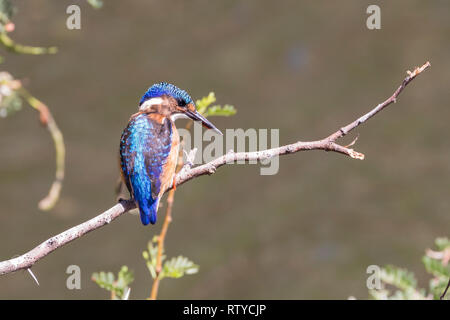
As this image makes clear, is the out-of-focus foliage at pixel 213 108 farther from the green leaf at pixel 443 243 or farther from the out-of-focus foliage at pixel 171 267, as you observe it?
the green leaf at pixel 443 243

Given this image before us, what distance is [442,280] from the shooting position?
102 inches

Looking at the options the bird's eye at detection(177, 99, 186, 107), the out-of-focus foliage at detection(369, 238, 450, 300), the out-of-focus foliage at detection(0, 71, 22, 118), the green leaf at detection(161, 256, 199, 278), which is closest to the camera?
the green leaf at detection(161, 256, 199, 278)

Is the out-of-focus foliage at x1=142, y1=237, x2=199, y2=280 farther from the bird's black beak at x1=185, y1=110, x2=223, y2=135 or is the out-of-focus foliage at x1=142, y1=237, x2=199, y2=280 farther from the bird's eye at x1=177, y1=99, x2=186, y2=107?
the bird's eye at x1=177, y1=99, x2=186, y2=107

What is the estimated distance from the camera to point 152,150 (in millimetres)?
2676

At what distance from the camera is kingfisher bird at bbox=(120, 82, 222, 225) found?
102 inches

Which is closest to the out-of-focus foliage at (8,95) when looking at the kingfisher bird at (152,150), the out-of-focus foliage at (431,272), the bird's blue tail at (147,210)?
the kingfisher bird at (152,150)

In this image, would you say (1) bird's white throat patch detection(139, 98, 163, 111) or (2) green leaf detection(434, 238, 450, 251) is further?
(1) bird's white throat patch detection(139, 98, 163, 111)

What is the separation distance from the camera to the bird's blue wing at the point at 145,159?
259 cm

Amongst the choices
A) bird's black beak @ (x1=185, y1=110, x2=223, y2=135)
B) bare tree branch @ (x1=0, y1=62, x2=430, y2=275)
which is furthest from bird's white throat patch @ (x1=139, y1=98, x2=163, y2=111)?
bare tree branch @ (x1=0, y1=62, x2=430, y2=275)

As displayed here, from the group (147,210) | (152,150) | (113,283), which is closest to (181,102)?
(152,150)

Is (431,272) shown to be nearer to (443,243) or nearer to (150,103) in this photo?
(443,243)

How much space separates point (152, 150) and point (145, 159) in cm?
4

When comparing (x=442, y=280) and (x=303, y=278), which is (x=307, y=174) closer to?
(x=303, y=278)
